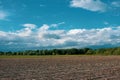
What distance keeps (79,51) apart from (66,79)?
139 meters

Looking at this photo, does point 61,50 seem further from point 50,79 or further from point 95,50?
point 50,79

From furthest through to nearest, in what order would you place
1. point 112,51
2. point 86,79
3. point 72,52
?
point 72,52
point 112,51
point 86,79

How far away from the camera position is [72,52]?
513 feet

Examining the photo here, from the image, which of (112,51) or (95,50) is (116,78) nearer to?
(112,51)

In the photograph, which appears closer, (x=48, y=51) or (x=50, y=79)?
(x=50, y=79)

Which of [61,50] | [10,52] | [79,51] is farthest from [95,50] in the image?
[10,52]

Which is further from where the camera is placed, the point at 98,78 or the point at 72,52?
the point at 72,52

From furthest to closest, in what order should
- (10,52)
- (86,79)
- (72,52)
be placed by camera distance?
(10,52)
(72,52)
(86,79)

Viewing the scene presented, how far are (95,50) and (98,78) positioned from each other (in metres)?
137

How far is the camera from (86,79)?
21000mm

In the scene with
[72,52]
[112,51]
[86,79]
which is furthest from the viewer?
[72,52]

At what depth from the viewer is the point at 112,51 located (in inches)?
5571

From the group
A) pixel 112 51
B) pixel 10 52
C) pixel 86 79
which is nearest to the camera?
pixel 86 79

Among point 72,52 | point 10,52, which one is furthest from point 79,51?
point 10,52
